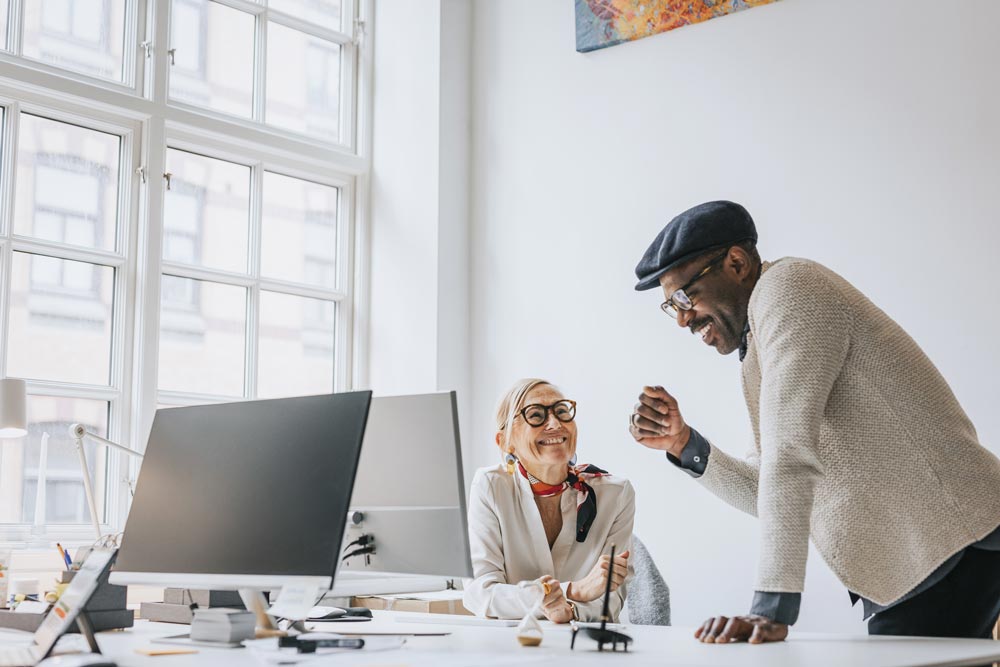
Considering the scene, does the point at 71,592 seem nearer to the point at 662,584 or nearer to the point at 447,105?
the point at 662,584

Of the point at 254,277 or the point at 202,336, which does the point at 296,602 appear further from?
the point at 254,277

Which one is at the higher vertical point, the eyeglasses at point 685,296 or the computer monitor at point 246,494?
the eyeglasses at point 685,296

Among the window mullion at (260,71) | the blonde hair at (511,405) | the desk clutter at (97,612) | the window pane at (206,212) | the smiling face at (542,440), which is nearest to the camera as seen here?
the desk clutter at (97,612)

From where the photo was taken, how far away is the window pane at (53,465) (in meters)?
3.52

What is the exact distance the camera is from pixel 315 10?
4652mm

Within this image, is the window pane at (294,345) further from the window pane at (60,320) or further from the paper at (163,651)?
the paper at (163,651)

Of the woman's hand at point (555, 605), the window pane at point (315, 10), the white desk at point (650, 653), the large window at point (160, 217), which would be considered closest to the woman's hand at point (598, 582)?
the woman's hand at point (555, 605)

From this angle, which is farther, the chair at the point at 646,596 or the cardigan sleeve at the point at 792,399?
the chair at the point at 646,596

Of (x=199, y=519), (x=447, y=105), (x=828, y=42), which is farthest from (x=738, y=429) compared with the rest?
(x=199, y=519)

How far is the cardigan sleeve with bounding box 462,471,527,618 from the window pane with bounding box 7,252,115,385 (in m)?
1.71

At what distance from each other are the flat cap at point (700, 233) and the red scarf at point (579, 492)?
0.96m

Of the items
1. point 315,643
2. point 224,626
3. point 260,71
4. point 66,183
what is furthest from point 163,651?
point 260,71

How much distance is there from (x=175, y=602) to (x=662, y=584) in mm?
1345

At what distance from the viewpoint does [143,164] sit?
156 inches
